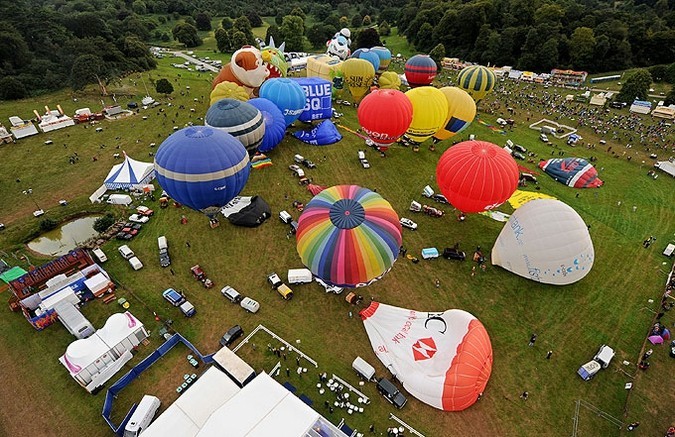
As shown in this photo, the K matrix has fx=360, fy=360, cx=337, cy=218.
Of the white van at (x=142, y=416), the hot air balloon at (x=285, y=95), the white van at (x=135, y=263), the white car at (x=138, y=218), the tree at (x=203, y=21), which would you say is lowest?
the white van at (x=142, y=416)

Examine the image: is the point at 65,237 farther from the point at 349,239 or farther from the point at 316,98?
the point at 316,98

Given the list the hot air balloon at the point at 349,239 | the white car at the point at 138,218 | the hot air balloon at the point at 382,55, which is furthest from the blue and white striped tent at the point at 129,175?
the hot air balloon at the point at 382,55

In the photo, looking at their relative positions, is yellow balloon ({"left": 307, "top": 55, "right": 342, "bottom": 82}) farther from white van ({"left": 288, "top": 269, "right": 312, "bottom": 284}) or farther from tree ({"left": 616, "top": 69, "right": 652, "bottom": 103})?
tree ({"left": 616, "top": 69, "right": 652, "bottom": 103})

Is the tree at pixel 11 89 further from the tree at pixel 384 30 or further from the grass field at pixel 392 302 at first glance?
the tree at pixel 384 30

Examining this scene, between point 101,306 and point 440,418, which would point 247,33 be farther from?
point 440,418

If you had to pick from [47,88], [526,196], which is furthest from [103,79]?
[526,196]

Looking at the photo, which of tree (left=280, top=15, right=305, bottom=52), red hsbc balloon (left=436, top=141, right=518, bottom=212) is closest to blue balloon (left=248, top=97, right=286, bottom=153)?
red hsbc balloon (left=436, top=141, right=518, bottom=212)
